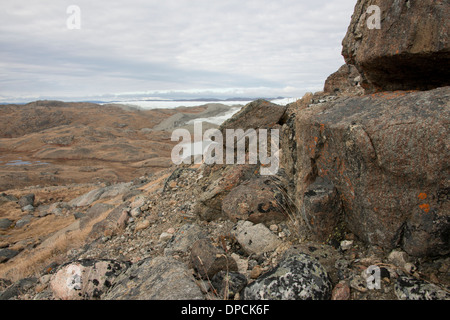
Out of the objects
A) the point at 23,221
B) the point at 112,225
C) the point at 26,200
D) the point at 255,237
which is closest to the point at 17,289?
the point at 112,225

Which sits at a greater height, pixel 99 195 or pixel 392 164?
pixel 392 164

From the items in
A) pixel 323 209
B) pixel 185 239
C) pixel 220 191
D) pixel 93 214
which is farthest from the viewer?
pixel 93 214

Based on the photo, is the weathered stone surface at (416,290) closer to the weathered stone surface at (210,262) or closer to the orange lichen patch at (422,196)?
the orange lichen patch at (422,196)

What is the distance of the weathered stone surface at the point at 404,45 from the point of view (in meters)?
2.98

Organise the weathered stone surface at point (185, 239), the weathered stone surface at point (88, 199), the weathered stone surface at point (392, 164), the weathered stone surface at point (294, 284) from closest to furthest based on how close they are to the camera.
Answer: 1. the weathered stone surface at point (392, 164)
2. the weathered stone surface at point (294, 284)
3. the weathered stone surface at point (185, 239)
4. the weathered stone surface at point (88, 199)

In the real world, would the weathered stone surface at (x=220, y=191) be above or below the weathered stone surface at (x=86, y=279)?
above

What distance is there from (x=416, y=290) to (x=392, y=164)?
115 centimetres

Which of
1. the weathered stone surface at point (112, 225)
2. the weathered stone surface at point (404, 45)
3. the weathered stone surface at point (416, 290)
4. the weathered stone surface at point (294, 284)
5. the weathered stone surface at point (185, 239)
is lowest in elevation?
the weathered stone surface at point (112, 225)

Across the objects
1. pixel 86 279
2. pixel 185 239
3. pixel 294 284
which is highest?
pixel 294 284

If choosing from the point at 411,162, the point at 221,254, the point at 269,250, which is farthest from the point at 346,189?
the point at 221,254

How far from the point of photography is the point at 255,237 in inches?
174

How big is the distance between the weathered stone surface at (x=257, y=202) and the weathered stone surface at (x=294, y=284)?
171cm

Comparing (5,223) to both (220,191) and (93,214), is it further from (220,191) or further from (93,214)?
(220,191)

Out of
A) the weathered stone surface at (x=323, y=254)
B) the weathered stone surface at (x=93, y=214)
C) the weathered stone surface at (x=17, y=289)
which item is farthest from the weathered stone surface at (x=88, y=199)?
the weathered stone surface at (x=323, y=254)
